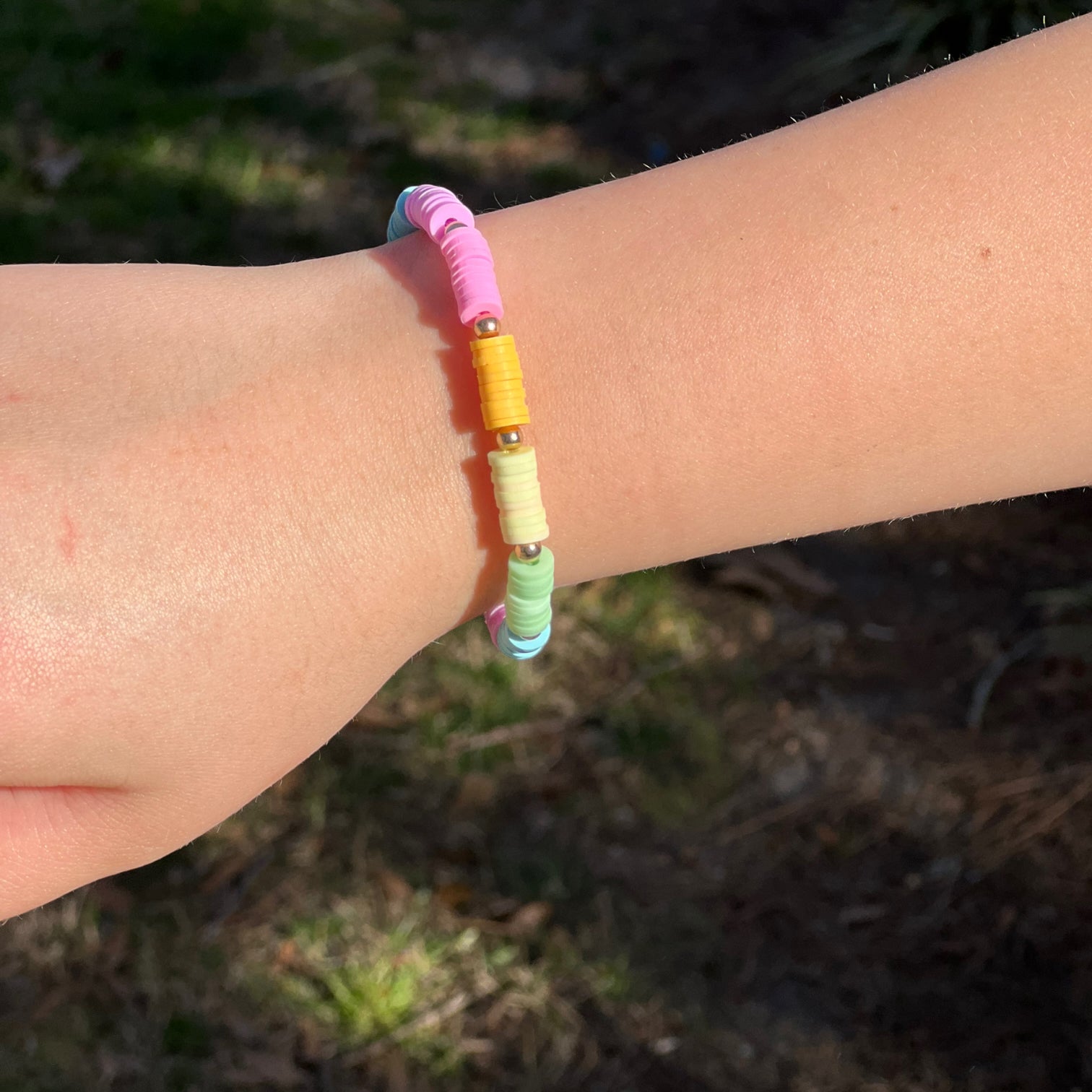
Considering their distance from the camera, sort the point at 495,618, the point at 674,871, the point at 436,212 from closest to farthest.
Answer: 1. the point at 436,212
2. the point at 495,618
3. the point at 674,871

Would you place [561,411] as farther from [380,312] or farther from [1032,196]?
[1032,196]

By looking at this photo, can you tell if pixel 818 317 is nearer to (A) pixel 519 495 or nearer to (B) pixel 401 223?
(A) pixel 519 495

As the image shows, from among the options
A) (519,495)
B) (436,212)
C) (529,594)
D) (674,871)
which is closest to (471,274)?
(436,212)

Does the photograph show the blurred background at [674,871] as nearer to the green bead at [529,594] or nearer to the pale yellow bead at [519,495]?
the green bead at [529,594]

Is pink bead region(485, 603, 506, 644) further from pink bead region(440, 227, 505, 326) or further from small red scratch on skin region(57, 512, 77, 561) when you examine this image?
small red scratch on skin region(57, 512, 77, 561)

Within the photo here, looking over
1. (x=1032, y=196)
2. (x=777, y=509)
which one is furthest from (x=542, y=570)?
(x=1032, y=196)

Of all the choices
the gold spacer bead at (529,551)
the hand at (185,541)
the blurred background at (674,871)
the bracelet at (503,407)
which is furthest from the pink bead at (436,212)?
the blurred background at (674,871)
